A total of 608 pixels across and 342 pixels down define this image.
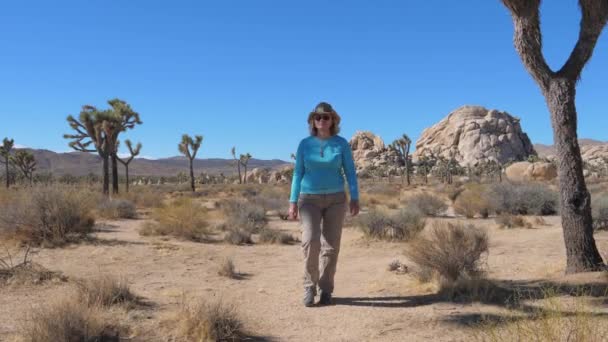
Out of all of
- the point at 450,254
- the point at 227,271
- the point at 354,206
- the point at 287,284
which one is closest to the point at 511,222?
the point at 450,254

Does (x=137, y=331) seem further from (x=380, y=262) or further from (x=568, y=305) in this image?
(x=380, y=262)

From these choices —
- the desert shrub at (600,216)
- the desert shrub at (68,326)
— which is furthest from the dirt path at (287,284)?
the desert shrub at (600,216)

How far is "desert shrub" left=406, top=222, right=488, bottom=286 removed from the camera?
5.34 meters

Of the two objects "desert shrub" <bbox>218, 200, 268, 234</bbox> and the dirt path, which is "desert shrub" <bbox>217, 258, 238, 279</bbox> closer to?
the dirt path

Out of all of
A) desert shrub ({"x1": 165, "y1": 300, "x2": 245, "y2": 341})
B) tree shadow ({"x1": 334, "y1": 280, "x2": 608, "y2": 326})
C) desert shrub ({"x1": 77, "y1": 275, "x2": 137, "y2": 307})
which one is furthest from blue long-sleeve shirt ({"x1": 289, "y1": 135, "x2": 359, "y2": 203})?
desert shrub ({"x1": 77, "y1": 275, "x2": 137, "y2": 307})

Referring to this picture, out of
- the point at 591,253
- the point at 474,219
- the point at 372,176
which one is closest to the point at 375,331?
the point at 591,253

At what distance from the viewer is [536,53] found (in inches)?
212

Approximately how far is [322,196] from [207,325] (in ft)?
5.33

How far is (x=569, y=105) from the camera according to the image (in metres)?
5.30

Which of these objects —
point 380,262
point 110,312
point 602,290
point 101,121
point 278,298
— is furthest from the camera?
point 101,121

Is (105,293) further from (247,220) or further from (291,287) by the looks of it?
(247,220)

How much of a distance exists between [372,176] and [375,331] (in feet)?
225

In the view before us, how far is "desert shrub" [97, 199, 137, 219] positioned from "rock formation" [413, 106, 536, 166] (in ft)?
253

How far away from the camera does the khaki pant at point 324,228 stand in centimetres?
461
